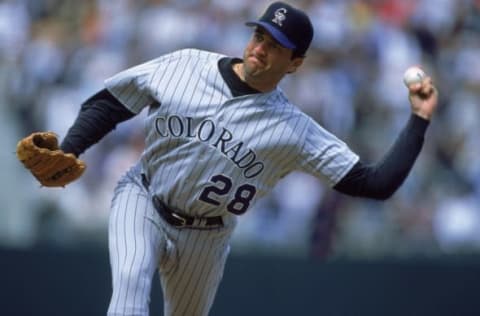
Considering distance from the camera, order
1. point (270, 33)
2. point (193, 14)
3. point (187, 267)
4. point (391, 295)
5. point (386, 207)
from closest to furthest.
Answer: point (270, 33), point (187, 267), point (391, 295), point (386, 207), point (193, 14)

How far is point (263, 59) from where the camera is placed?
180 inches


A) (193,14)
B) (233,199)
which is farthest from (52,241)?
(233,199)

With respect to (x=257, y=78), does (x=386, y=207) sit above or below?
below

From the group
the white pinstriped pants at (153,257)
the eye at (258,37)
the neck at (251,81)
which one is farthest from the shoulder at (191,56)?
the white pinstriped pants at (153,257)

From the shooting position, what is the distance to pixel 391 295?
7430mm

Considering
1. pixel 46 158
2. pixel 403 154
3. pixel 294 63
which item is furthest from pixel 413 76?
pixel 46 158

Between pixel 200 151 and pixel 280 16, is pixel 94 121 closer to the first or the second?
pixel 200 151

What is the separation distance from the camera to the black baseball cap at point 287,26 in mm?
4535

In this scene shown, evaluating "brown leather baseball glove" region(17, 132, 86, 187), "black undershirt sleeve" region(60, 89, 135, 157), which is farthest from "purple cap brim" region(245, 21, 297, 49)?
"brown leather baseball glove" region(17, 132, 86, 187)

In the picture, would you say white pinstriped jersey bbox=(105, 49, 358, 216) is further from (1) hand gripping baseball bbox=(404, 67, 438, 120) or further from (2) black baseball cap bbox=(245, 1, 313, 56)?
(1) hand gripping baseball bbox=(404, 67, 438, 120)

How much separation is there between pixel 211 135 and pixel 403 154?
2.66ft

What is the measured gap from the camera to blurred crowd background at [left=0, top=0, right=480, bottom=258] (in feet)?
25.9

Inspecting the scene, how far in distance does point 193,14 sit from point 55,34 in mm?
1204

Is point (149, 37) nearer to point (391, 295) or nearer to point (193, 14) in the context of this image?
point (193, 14)
